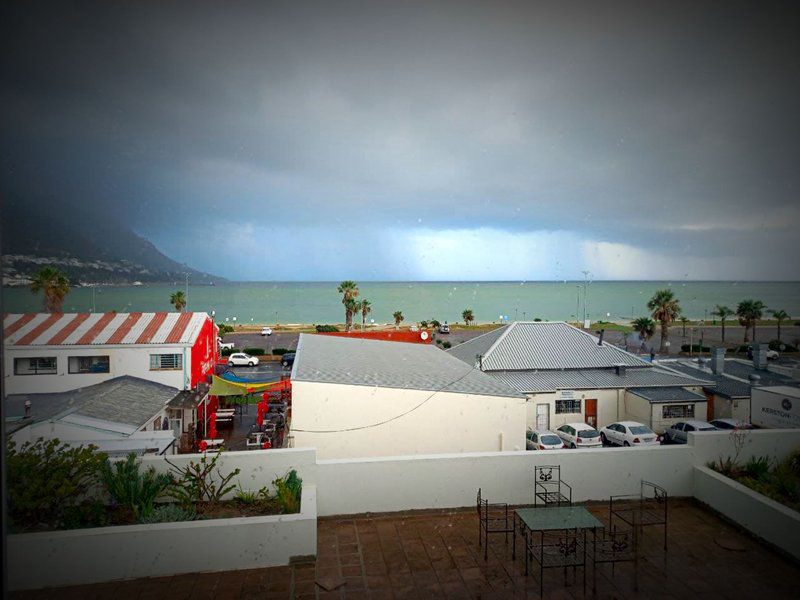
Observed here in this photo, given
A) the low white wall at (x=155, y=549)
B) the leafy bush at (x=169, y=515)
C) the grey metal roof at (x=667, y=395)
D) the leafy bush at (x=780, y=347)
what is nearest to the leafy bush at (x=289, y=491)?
the low white wall at (x=155, y=549)

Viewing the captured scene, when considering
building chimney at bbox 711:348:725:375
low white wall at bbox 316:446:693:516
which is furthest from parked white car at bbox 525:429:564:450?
building chimney at bbox 711:348:725:375

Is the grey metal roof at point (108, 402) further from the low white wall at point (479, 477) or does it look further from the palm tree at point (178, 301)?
the palm tree at point (178, 301)

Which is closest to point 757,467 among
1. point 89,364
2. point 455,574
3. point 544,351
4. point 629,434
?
point 455,574

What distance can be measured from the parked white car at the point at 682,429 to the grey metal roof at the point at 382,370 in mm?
7779

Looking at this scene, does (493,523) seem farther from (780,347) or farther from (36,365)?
(780,347)

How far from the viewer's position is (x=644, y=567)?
204 inches

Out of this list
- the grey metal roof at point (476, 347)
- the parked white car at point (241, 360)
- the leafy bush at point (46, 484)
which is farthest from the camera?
the parked white car at point (241, 360)

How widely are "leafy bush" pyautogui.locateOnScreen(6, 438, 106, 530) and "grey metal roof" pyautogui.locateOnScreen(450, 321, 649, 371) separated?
14.3 m

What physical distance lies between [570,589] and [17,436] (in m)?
9.77

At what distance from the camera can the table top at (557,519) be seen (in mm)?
5105

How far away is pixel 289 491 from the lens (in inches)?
225

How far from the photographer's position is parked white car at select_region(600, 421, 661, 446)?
1494cm

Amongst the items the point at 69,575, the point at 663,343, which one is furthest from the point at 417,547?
the point at 663,343

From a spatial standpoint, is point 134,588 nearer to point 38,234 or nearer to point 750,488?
point 38,234
